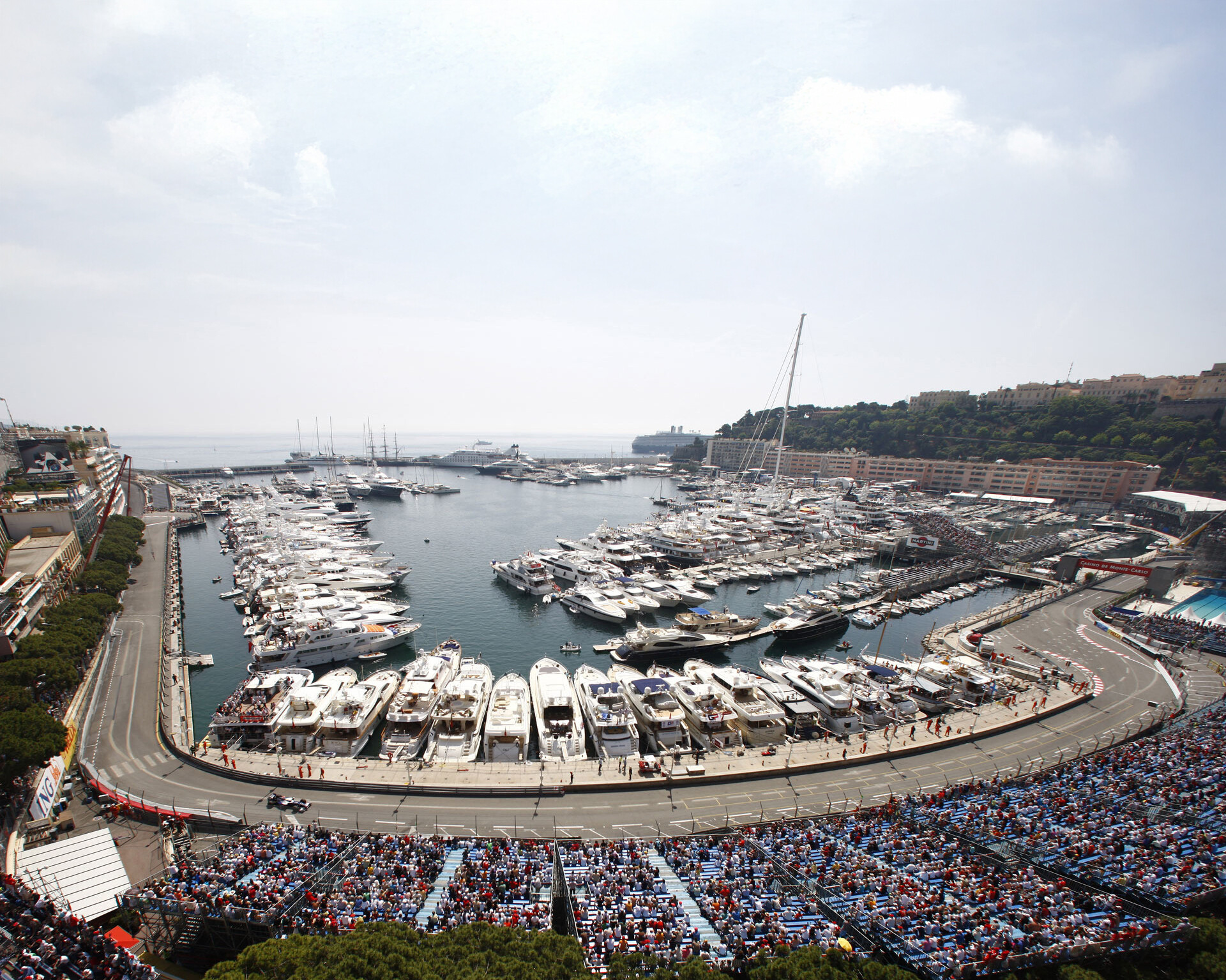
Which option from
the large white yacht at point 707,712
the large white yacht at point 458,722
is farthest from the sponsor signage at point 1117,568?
the large white yacht at point 458,722

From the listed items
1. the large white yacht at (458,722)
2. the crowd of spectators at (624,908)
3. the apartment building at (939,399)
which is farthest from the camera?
the apartment building at (939,399)

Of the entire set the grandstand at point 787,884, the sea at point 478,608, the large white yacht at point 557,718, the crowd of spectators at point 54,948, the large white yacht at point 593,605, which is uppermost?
the crowd of spectators at point 54,948

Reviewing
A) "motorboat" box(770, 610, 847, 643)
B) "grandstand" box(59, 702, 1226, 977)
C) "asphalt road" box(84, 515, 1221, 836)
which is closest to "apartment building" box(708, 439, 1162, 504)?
"asphalt road" box(84, 515, 1221, 836)

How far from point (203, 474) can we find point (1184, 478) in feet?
853

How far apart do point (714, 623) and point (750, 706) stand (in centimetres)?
1627

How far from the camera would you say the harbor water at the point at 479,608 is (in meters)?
43.5

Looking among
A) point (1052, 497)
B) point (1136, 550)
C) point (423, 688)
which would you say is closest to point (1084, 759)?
point (423, 688)

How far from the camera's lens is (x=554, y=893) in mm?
16984

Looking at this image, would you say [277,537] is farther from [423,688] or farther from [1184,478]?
[1184,478]

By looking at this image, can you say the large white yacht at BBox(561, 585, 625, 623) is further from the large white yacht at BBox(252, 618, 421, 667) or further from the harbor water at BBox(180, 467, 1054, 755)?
the large white yacht at BBox(252, 618, 421, 667)

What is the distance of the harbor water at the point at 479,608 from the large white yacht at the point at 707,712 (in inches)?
476

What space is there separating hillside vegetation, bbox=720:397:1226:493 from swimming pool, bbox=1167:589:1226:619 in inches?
2780

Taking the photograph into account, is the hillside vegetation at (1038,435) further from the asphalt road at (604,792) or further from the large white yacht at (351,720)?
the large white yacht at (351,720)

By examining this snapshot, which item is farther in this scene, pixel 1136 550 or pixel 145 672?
pixel 1136 550
